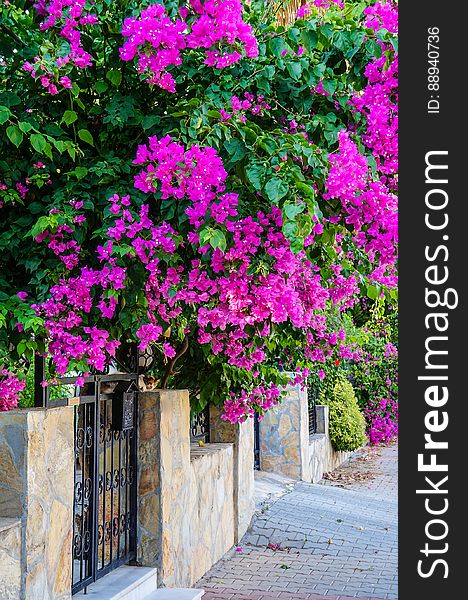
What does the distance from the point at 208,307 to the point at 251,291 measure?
0.37 metres

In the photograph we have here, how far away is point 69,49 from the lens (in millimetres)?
4113

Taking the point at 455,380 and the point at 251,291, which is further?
the point at 251,291

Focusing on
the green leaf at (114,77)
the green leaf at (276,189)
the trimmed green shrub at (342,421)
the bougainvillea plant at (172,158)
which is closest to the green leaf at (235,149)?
the bougainvillea plant at (172,158)

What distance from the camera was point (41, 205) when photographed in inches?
174

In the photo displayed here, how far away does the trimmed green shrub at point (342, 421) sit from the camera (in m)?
14.4

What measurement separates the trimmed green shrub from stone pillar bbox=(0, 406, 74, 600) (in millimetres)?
10021

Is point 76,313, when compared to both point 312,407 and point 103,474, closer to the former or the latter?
point 103,474

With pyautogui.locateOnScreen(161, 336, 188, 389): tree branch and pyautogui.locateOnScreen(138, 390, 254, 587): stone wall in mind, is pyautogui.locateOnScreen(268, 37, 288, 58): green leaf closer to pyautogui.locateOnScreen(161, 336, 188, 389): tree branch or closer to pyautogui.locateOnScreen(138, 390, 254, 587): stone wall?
pyautogui.locateOnScreen(161, 336, 188, 389): tree branch

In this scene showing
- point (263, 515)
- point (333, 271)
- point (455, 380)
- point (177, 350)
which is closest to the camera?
point (455, 380)

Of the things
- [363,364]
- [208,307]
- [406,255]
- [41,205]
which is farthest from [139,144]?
[363,364]

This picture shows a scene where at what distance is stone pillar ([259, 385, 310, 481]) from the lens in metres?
11.6

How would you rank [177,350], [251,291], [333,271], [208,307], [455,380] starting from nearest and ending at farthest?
[455,380] < [251,291] < [208,307] < [333,271] < [177,350]

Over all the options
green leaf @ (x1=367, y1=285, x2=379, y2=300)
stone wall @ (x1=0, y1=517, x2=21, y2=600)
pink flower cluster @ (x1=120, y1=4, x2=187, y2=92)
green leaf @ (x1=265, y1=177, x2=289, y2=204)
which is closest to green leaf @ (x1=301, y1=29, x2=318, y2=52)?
pink flower cluster @ (x1=120, y1=4, x2=187, y2=92)

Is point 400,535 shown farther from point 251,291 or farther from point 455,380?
point 251,291
